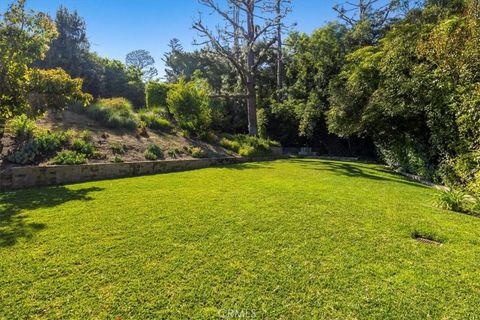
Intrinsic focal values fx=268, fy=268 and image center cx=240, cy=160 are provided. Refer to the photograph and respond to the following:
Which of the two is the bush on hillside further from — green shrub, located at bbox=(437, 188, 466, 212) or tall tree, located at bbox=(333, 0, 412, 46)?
tall tree, located at bbox=(333, 0, 412, 46)

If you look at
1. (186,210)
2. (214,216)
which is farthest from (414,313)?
(186,210)

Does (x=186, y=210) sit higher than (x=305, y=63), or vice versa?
(x=305, y=63)

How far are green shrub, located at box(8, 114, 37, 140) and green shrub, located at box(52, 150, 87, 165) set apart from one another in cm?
111

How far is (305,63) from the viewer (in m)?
19.4

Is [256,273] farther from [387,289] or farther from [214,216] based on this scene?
[214,216]

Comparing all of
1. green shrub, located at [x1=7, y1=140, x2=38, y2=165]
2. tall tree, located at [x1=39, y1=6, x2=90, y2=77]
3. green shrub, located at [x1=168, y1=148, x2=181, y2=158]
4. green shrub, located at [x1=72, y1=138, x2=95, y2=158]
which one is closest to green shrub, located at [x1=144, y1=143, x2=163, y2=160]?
green shrub, located at [x1=168, y1=148, x2=181, y2=158]

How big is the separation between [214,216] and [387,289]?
2467mm

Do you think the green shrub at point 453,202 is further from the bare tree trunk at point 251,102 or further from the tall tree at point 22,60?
the bare tree trunk at point 251,102

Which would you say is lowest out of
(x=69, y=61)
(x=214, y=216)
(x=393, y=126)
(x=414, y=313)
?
(x=414, y=313)

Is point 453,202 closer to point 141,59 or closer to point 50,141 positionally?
point 50,141

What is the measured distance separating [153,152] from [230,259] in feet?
21.0

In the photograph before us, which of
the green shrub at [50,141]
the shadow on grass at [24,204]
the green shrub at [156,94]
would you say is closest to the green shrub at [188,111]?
the green shrub at [156,94]

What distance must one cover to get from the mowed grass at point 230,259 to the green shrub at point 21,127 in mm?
2556

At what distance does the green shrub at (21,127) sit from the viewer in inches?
269
